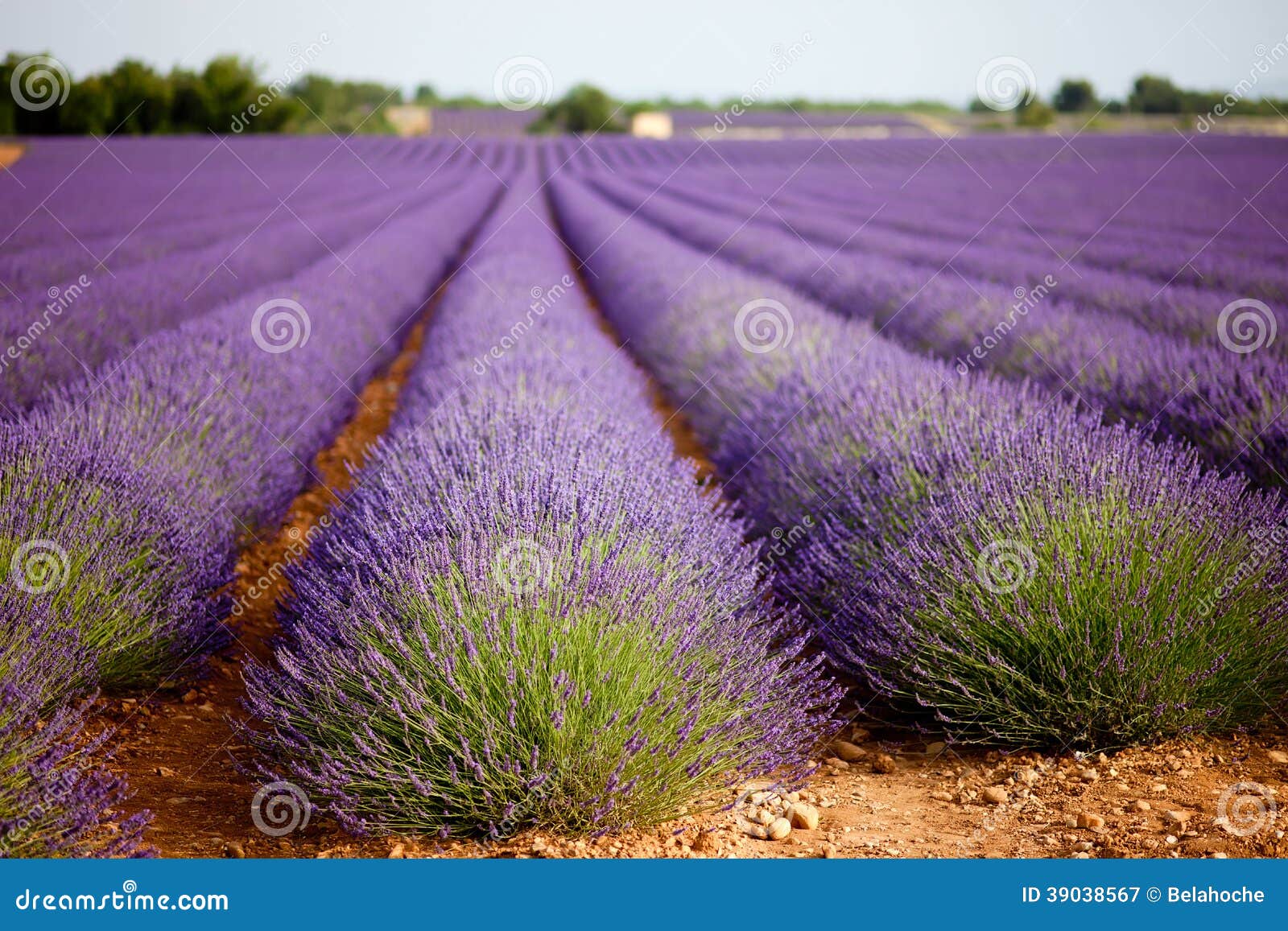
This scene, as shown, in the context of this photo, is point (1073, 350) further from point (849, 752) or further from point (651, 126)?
point (651, 126)

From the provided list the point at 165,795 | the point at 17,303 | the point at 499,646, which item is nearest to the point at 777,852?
the point at 499,646

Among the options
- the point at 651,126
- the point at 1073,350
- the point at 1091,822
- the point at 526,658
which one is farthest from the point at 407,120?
the point at 1091,822

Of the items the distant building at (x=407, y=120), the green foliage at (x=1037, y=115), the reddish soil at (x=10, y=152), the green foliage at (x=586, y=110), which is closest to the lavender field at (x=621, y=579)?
the reddish soil at (x=10, y=152)

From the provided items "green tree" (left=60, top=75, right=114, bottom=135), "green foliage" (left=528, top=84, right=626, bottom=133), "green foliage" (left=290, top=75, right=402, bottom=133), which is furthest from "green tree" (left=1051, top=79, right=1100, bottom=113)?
"green foliage" (left=528, top=84, right=626, bottom=133)

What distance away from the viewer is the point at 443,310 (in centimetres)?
725

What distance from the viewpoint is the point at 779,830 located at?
2057 millimetres

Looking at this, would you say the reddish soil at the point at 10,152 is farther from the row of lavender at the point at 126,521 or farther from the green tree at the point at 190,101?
the row of lavender at the point at 126,521

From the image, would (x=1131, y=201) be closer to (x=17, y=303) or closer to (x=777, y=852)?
(x=17, y=303)

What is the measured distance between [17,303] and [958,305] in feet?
17.7

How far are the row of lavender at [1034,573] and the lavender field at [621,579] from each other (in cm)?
1

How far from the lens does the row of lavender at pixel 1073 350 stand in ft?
11.3

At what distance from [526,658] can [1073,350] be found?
3673 millimetres

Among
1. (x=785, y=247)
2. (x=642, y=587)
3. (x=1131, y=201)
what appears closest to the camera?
(x=642, y=587)

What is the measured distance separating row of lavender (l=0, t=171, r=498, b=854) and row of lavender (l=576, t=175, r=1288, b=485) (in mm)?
2936
